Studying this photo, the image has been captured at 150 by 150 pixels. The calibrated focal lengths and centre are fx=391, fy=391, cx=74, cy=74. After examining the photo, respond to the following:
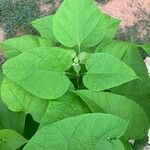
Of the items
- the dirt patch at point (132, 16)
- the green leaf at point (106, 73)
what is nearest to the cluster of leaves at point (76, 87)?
the green leaf at point (106, 73)

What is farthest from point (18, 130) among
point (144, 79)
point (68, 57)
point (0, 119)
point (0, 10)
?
point (0, 10)

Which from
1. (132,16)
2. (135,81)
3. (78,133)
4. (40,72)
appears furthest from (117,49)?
(132,16)

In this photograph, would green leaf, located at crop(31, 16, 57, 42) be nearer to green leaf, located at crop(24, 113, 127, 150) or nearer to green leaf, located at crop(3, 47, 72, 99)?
green leaf, located at crop(3, 47, 72, 99)

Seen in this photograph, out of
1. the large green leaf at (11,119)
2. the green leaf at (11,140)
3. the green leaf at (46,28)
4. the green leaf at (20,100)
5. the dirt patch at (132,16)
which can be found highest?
the green leaf at (46,28)

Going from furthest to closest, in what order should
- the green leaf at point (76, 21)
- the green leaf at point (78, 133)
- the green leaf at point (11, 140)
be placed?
the green leaf at point (76, 21), the green leaf at point (11, 140), the green leaf at point (78, 133)

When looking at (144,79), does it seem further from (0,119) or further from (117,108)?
(0,119)

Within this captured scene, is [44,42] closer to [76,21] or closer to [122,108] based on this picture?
[76,21]

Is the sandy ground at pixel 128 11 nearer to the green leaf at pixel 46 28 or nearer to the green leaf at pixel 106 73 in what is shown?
the green leaf at pixel 46 28

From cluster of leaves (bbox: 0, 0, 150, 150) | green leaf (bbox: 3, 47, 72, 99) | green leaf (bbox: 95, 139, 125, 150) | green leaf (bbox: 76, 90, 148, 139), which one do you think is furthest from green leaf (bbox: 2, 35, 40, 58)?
green leaf (bbox: 95, 139, 125, 150)
